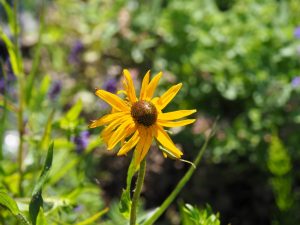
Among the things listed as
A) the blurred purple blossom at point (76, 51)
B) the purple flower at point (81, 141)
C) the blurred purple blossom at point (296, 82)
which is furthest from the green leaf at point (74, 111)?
the blurred purple blossom at point (76, 51)

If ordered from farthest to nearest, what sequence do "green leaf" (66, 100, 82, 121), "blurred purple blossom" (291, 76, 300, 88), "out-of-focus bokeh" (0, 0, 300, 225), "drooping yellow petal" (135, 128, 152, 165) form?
"out-of-focus bokeh" (0, 0, 300, 225) < "blurred purple blossom" (291, 76, 300, 88) < "green leaf" (66, 100, 82, 121) < "drooping yellow petal" (135, 128, 152, 165)

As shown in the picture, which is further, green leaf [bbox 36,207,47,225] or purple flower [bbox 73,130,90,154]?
purple flower [bbox 73,130,90,154]

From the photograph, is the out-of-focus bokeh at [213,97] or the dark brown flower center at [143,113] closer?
the dark brown flower center at [143,113]

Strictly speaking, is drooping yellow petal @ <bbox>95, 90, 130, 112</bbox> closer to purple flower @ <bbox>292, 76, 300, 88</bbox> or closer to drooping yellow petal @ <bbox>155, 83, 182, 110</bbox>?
drooping yellow petal @ <bbox>155, 83, 182, 110</bbox>

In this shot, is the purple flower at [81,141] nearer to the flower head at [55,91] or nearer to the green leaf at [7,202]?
the green leaf at [7,202]

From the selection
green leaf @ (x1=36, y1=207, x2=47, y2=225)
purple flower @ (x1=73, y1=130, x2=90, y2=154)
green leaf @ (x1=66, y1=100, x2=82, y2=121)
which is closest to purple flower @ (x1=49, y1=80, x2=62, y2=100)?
purple flower @ (x1=73, y1=130, x2=90, y2=154)

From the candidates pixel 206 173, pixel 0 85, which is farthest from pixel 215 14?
pixel 0 85
